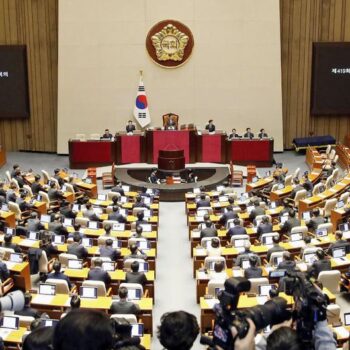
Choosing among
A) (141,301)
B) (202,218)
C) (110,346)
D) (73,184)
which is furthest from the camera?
(73,184)

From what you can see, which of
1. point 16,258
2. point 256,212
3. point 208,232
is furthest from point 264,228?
point 16,258

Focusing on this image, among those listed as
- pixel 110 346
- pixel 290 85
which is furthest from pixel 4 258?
pixel 290 85

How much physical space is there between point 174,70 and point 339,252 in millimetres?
13714

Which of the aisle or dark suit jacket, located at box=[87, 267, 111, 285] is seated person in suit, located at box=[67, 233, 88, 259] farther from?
the aisle

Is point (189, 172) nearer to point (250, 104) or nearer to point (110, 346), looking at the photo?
point (250, 104)

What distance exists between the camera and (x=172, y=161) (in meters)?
20.7

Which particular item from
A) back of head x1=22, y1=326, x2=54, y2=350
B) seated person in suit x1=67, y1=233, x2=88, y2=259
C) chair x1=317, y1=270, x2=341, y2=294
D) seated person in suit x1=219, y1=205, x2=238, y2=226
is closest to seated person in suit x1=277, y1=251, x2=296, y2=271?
chair x1=317, y1=270, x2=341, y2=294

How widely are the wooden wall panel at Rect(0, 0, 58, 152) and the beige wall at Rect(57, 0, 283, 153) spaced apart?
41.2 inches

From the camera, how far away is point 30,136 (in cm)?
2525

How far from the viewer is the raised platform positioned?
1884 cm

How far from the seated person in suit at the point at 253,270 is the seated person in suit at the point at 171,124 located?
12.2m

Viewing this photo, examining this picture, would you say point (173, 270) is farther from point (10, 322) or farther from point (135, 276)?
point (10, 322)

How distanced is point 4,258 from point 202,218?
519cm

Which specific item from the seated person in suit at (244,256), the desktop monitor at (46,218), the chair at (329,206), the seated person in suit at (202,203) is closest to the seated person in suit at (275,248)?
the seated person in suit at (244,256)
